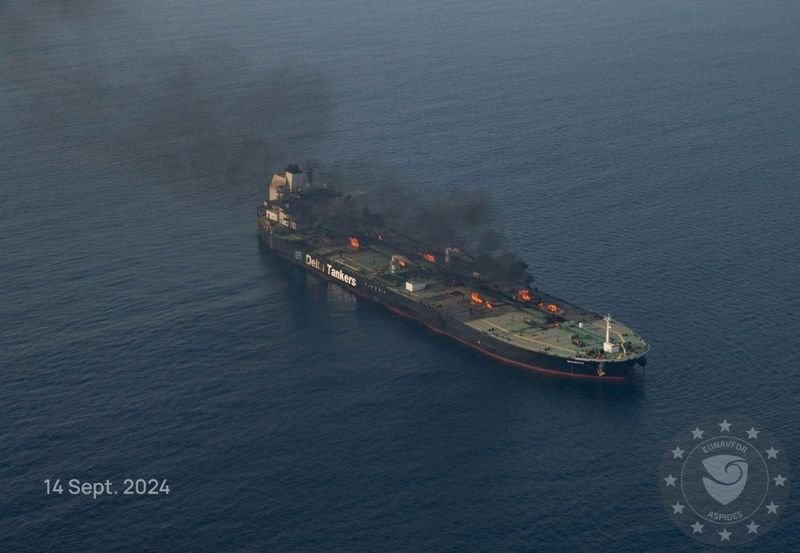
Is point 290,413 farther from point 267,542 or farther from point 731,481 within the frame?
point 731,481

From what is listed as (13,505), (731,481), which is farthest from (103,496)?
(731,481)

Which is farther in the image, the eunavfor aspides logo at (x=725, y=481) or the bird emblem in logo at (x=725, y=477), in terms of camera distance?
the bird emblem in logo at (x=725, y=477)

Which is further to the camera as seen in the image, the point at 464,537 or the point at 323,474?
the point at 323,474

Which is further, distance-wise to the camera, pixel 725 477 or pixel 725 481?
pixel 725 477

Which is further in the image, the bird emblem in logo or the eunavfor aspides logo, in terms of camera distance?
the bird emblem in logo

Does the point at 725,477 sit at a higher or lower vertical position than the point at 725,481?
higher
